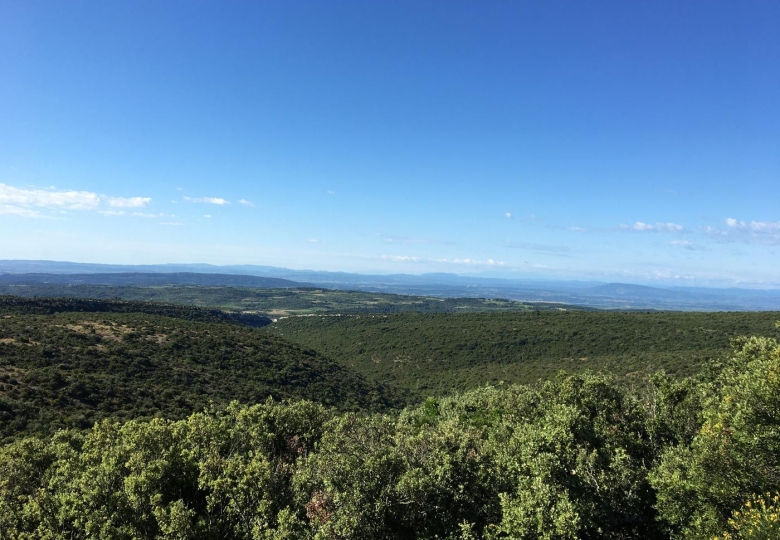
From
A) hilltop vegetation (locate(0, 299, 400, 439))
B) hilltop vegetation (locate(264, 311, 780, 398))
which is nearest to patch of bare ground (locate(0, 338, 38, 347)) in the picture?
hilltop vegetation (locate(0, 299, 400, 439))

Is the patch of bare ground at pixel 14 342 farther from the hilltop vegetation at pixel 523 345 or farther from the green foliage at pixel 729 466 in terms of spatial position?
the green foliage at pixel 729 466

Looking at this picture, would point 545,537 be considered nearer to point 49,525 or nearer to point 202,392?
point 49,525

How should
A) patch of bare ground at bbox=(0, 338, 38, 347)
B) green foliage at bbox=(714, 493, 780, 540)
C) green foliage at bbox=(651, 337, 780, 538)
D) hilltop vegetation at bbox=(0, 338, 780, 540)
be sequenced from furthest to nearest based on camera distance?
1. patch of bare ground at bbox=(0, 338, 38, 347)
2. green foliage at bbox=(651, 337, 780, 538)
3. hilltop vegetation at bbox=(0, 338, 780, 540)
4. green foliage at bbox=(714, 493, 780, 540)

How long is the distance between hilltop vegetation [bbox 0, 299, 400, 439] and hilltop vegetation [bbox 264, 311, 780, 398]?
21462 millimetres

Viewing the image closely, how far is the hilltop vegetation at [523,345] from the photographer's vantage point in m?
79.2

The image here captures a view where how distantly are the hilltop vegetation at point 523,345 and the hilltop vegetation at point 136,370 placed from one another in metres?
21.5

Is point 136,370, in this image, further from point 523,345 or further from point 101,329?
point 523,345

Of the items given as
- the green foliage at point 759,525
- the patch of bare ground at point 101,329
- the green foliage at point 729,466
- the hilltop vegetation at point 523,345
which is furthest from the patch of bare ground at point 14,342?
the green foliage at point 759,525

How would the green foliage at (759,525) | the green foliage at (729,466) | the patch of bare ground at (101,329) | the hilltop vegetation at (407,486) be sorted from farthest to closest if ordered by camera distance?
the patch of bare ground at (101,329), the green foliage at (729,466), the hilltop vegetation at (407,486), the green foliage at (759,525)

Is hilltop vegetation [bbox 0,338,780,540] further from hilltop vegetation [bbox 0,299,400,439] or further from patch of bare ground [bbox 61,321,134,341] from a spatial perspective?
patch of bare ground [bbox 61,321,134,341]

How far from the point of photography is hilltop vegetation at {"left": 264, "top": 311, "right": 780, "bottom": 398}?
260 feet

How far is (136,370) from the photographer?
59.1 m

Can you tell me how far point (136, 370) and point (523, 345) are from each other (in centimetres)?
9119

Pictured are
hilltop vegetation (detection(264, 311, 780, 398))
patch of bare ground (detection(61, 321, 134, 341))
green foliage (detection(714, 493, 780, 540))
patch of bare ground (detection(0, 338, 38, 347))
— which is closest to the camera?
green foliage (detection(714, 493, 780, 540))
